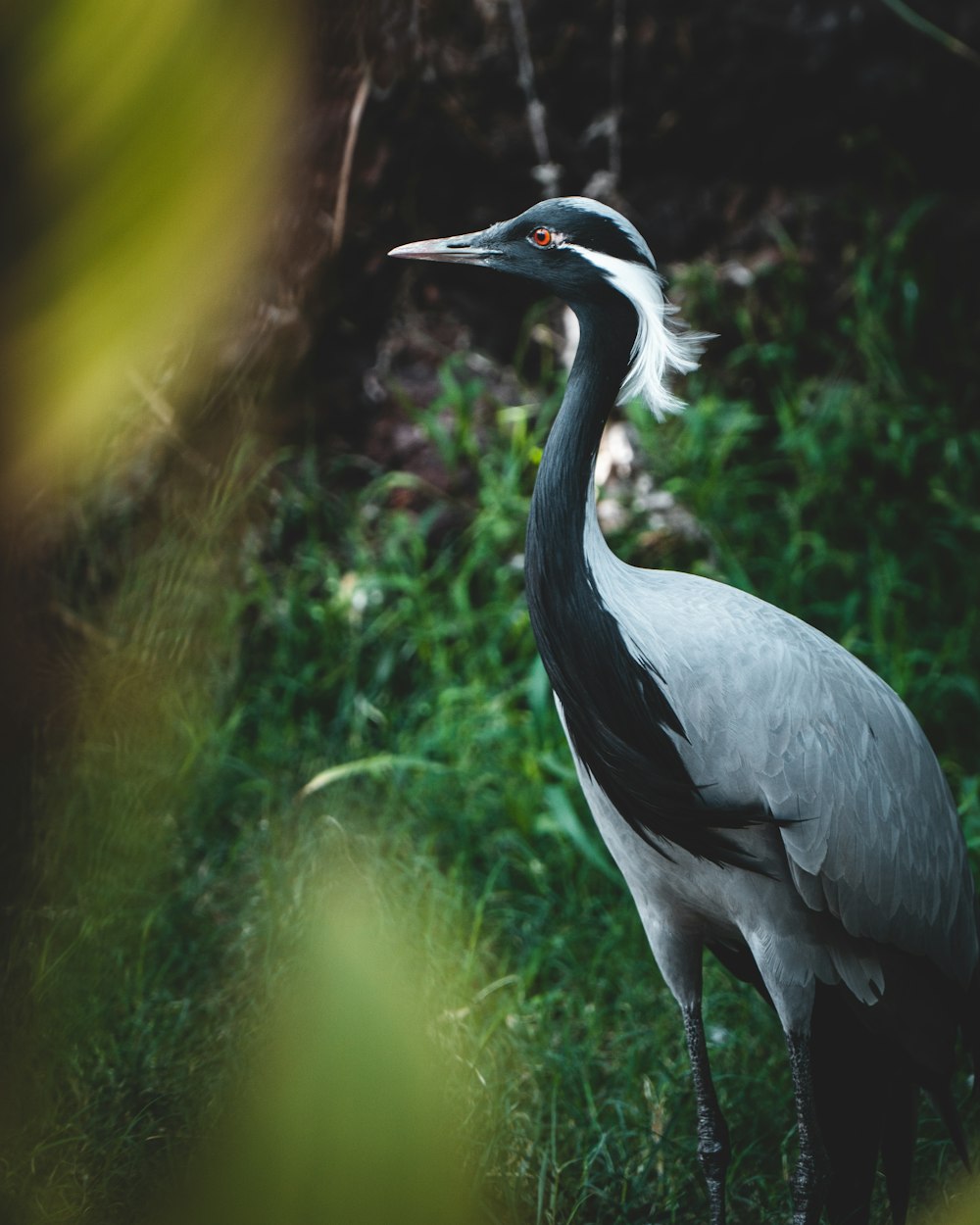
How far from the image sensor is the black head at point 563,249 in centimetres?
194

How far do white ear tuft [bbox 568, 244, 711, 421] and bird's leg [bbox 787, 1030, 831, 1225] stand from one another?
3.43 feet

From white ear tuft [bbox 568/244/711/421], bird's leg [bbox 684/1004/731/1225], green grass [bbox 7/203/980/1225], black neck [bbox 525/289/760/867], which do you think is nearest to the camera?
green grass [bbox 7/203/980/1225]

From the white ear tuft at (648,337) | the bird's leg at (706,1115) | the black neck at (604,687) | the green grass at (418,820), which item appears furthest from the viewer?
the bird's leg at (706,1115)

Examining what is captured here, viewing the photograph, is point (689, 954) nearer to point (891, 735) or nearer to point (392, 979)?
point (891, 735)

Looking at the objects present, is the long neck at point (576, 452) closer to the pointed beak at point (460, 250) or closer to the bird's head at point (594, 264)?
the bird's head at point (594, 264)

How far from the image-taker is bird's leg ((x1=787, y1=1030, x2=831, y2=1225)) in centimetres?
196

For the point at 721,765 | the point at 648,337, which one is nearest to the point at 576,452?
the point at 648,337

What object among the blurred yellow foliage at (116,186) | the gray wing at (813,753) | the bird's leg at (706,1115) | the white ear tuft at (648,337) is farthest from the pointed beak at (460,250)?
the blurred yellow foliage at (116,186)

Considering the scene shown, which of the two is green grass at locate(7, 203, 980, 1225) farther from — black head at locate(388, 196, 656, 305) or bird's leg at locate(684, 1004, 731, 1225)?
black head at locate(388, 196, 656, 305)

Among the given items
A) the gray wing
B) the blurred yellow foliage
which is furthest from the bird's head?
the blurred yellow foliage

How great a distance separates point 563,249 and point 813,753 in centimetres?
87

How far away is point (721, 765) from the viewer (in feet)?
5.99

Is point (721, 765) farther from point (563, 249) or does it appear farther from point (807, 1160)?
point (563, 249)

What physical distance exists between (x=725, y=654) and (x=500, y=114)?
3.00 m
